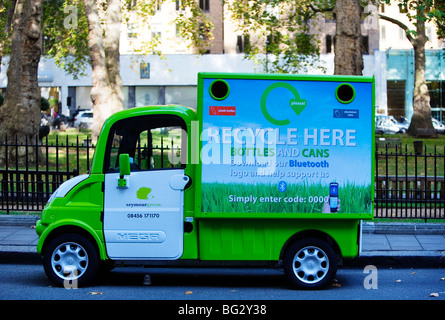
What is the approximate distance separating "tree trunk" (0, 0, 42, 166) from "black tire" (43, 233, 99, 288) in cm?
1126

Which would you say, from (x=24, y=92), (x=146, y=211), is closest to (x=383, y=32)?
(x=24, y=92)

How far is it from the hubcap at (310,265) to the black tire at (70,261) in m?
2.33

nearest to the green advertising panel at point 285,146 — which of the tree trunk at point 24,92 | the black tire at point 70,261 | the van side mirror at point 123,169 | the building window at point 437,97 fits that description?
the van side mirror at point 123,169

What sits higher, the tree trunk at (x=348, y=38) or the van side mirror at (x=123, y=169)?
the tree trunk at (x=348, y=38)

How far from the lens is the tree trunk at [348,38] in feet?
52.9

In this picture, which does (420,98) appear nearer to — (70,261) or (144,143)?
(144,143)

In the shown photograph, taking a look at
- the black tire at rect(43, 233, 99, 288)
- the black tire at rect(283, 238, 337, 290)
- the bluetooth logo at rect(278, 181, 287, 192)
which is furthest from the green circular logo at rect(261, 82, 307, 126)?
the black tire at rect(43, 233, 99, 288)

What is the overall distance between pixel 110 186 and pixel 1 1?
27512 millimetres

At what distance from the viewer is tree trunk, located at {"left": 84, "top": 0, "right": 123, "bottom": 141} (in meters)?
24.8

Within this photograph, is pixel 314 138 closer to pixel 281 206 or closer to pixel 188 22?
pixel 281 206

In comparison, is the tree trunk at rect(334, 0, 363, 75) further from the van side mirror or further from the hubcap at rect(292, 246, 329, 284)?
the van side mirror

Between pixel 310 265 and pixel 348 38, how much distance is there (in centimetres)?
950

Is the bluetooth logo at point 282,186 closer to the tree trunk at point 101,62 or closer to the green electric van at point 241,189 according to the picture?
the green electric van at point 241,189

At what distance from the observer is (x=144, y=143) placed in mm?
8156
